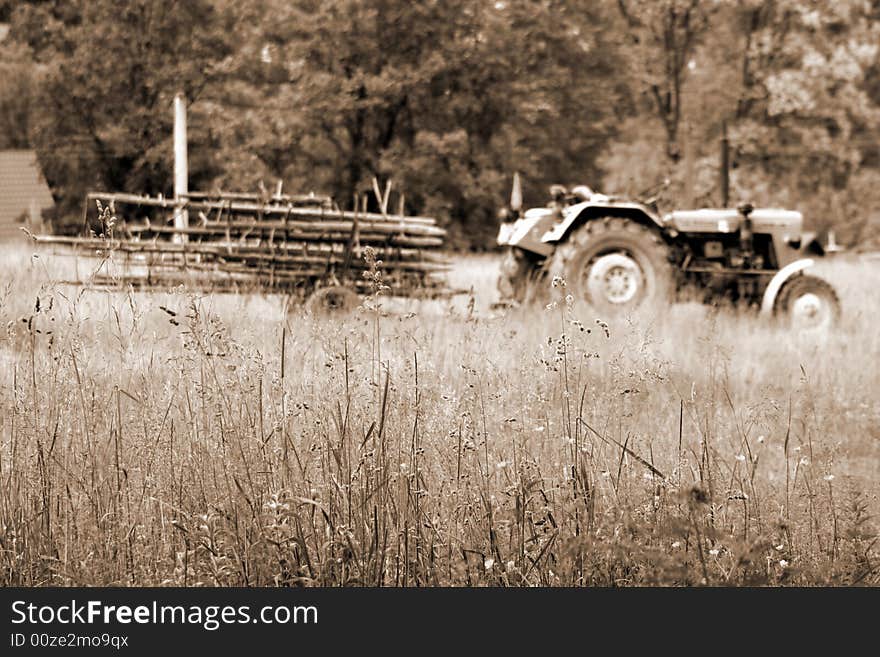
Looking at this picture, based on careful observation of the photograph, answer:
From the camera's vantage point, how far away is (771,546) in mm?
3502

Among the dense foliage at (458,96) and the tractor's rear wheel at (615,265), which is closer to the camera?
the tractor's rear wheel at (615,265)

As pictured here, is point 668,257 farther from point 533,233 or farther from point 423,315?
point 423,315

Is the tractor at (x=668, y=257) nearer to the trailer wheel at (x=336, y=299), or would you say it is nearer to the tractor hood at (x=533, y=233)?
the tractor hood at (x=533, y=233)

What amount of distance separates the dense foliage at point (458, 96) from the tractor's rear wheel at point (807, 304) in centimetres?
930

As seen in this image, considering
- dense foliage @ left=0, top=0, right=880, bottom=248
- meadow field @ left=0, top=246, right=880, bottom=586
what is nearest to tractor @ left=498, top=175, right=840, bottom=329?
meadow field @ left=0, top=246, right=880, bottom=586

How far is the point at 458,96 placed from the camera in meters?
24.2

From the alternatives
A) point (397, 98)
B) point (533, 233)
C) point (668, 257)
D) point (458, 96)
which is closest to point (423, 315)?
point (533, 233)

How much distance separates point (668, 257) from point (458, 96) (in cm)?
1460

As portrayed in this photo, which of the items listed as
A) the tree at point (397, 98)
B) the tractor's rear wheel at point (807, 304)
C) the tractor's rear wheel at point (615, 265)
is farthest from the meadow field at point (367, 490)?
the tree at point (397, 98)

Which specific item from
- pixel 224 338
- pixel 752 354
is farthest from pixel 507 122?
pixel 224 338

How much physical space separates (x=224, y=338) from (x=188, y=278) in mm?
5261

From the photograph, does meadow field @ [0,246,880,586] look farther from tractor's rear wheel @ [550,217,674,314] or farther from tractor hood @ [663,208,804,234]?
tractor hood @ [663,208,804,234]

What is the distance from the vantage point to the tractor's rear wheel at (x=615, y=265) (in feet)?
33.5

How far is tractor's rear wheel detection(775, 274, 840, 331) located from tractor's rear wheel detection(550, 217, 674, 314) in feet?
3.30
